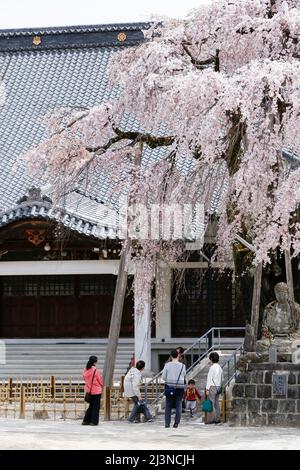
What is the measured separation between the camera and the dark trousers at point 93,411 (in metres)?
22.4

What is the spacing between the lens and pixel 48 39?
41.8m

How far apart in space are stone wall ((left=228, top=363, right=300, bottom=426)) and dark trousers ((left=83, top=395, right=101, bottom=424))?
2.50 m

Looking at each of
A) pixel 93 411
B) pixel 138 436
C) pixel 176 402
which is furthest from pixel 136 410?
pixel 138 436

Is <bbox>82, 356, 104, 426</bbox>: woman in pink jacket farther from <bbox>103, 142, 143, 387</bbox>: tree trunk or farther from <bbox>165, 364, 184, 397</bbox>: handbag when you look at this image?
<bbox>103, 142, 143, 387</bbox>: tree trunk

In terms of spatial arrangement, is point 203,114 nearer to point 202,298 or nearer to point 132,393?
point 132,393

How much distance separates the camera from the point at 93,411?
2248 cm

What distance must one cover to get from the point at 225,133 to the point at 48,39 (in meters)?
20.6

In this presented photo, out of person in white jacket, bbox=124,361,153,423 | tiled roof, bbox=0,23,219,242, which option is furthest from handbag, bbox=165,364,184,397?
tiled roof, bbox=0,23,219,242

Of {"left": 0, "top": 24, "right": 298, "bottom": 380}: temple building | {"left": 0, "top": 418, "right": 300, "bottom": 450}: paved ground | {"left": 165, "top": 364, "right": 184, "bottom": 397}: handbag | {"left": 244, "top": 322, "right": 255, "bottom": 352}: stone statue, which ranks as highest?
{"left": 0, "top": 24, "right": 298, "bottom": 380}: temple building

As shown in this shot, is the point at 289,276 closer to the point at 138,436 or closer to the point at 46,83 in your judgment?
the point at 138,436

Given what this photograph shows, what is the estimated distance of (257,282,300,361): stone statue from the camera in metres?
22.5
